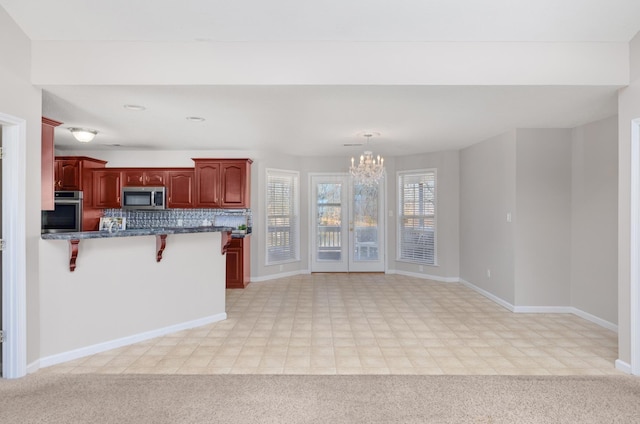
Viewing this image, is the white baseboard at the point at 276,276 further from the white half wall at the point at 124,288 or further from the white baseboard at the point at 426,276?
the white half wall at the point at 124,288

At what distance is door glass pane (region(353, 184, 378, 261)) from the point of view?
24.2 feet

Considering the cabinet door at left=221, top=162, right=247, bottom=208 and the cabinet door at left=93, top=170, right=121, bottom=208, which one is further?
the cabinet door at left=93, top=170, right=121, bottom=208

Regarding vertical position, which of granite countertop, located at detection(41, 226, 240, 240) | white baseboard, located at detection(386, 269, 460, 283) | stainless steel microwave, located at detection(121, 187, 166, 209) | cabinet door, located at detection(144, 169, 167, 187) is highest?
cabinet door, located at detection(144, 169, 167, 187)

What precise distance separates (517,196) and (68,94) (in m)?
5.11

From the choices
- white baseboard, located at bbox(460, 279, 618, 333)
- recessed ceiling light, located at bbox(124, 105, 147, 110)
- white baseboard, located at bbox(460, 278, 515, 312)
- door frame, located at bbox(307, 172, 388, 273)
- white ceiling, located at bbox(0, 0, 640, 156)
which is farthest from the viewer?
door frame, located at bbox(307, 172, 388, 273)

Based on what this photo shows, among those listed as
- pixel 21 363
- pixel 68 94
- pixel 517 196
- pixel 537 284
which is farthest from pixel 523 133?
pixel 21 363

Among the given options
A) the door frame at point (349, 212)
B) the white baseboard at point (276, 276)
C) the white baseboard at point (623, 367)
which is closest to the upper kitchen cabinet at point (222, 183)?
the white baseboard at point (276, 276)

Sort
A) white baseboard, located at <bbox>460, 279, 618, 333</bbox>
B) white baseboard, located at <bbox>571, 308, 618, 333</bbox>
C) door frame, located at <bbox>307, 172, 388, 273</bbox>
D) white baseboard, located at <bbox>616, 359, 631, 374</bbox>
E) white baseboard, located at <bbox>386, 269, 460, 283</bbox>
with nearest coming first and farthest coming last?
1. white baseboard, located at <bbox>616, 359, 631, 374</bbox>
2. white baseboard, located at <bbox>571, 308, 618, 333</bbox>
3. white baseboard, located at <bbox>460, 279, 618, 333</bbox>
4. white baseboard, located at <bbox>386, 269, 460, 283</bbox>
5. door frame, located at <bbox>307, 172, 388, 273</bbox>

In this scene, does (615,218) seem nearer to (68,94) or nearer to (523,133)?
(523,133)

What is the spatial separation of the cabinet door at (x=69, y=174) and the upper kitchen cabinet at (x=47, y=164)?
10.6ft

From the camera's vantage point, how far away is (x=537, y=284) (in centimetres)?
475

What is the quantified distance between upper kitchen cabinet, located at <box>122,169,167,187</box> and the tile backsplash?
552 mm

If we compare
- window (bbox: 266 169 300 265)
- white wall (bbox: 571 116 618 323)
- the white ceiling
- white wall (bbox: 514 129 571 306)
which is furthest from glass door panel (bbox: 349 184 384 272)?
white wall (bbox: 571 116 618 323)

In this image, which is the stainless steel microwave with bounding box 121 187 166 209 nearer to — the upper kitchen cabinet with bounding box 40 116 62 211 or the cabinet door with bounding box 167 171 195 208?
the cabinet door with bounding box 167 171 195 208
